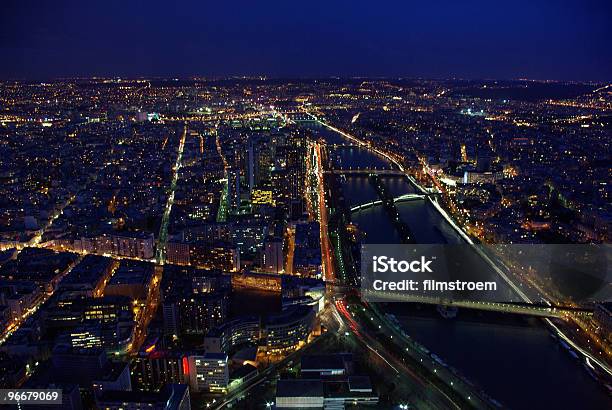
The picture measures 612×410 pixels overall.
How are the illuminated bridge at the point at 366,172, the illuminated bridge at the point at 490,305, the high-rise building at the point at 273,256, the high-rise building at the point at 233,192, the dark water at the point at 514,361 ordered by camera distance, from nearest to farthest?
the dark water at the point at 514,361 < the illuminated bridge at the point at 490,305 < the high-rise building at the point at 273,256 < the high-rise building at the point at 233,192 < the illuminated bridge at the point at 366,172

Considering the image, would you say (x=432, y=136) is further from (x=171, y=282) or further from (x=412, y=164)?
(x=171, y=282)

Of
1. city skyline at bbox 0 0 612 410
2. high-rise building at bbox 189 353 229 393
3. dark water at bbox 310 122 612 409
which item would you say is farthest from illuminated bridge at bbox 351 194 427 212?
high-rise building at bbox 189 353 229 393

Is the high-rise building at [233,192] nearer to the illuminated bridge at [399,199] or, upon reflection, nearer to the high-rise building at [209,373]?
the illuminated bridge at [399,199]

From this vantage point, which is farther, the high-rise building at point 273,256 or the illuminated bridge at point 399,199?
the illuminated bridge at point 399,199

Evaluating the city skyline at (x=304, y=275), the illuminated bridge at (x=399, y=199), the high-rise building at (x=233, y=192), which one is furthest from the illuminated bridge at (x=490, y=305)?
the high-rise building at (x=233, y=192)

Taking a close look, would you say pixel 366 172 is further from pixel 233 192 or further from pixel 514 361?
pixel 514 361

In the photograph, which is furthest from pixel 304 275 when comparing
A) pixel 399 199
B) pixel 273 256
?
pixel 399 199
